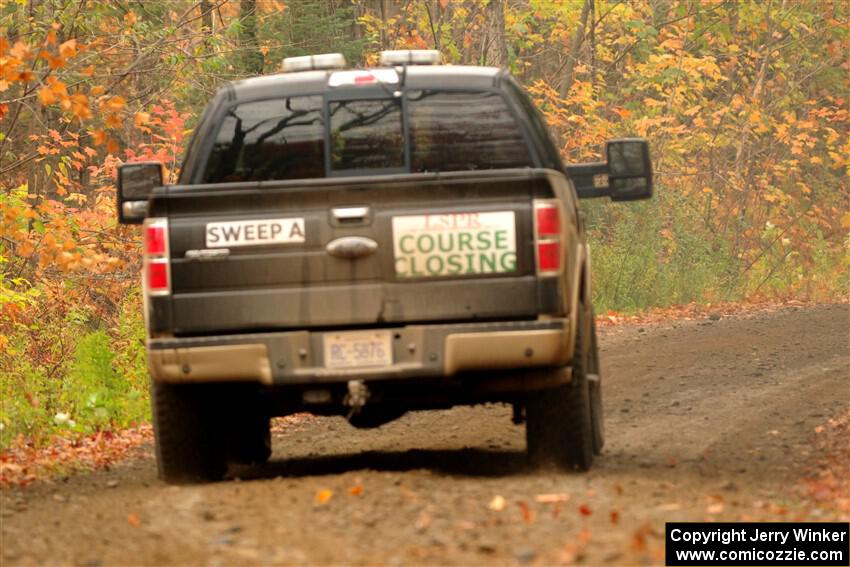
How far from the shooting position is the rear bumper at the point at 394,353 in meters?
7.51

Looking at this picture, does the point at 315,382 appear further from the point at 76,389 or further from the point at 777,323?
the point at 777,323

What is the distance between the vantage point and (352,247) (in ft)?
24.6

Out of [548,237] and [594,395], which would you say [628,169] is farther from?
[548,237]

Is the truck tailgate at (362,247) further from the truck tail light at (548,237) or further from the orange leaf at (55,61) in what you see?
the orange leaf at (55,61)

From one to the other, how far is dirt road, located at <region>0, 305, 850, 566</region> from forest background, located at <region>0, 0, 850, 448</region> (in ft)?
14.9

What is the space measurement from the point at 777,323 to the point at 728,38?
467 inches

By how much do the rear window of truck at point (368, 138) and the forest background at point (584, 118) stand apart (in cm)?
572

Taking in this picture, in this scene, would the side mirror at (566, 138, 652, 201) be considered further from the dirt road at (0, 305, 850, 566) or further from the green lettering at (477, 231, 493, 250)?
the green lettering at (477, 231, 493, 250)

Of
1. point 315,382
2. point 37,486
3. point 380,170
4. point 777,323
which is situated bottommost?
point 777,323

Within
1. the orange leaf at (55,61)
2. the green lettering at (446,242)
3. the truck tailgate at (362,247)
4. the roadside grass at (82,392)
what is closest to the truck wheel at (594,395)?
the truck tailgate at (362,247)

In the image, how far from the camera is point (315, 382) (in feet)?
25.0

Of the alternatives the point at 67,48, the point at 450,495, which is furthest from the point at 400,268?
the point at 67,48

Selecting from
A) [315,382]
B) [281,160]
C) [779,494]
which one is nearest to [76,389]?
[281,160]

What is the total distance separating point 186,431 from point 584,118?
2056 centimetres
